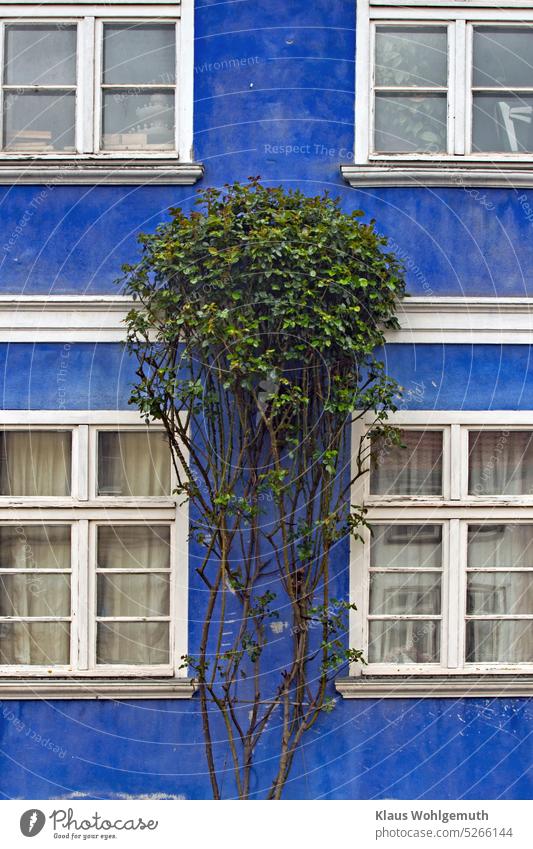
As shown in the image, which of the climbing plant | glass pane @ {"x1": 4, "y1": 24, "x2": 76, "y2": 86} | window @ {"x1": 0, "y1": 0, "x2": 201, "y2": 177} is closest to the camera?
the climbing plant

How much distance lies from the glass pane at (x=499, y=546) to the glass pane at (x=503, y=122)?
246cm

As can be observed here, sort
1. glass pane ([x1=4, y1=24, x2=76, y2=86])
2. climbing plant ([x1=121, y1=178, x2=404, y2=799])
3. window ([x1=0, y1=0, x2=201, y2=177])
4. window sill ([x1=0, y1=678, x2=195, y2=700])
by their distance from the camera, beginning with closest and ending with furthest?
climbing plant ([x1=121, y1=178, x2=404, y2=799]) < window sill ([x1=0, y1=678, x2=195, y2=700]) < window ([x1=0, y1=0, x2=201, y2=177]) < glass pane ([x1=4, y1=24, x2=76, y2=86])

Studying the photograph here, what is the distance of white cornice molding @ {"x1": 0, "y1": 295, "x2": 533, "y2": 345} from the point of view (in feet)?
24.0

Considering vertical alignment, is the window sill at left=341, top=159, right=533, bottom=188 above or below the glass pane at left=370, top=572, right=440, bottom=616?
above

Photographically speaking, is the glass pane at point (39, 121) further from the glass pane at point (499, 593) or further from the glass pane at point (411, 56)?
the glass pane at point (499, 593)

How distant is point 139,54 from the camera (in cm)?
754

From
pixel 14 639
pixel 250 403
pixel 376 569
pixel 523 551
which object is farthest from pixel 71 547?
pixel 523 551

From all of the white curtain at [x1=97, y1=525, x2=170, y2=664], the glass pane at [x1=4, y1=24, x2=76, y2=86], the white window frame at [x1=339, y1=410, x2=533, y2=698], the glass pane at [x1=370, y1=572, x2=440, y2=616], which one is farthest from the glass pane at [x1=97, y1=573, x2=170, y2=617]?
the glass pane at [x1=4, y1=24, x2=76, y2=86]

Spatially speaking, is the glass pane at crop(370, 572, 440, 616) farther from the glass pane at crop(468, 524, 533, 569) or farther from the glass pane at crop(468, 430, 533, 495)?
the glass pane at crop(468, 430, 533, 495)

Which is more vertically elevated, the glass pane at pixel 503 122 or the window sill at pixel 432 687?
the glass pane at pixel 503 122

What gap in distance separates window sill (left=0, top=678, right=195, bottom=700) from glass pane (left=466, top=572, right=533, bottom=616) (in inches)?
74.0

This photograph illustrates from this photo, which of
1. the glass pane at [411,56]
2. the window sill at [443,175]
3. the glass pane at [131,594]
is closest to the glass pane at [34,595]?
the glass pane at [131,594]

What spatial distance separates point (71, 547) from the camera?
737 centimetres

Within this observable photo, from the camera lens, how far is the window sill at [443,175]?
24.1 ft
